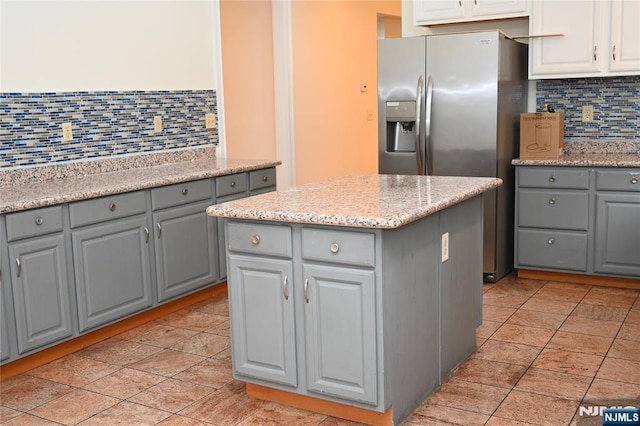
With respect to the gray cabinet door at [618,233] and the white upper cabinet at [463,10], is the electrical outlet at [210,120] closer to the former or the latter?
the white upper cabinet at [463,10]

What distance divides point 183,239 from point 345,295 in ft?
6.14

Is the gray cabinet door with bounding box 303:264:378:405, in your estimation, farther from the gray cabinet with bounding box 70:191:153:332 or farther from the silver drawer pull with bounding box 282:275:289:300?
the gray cabinet with bounding box 70:191:153:332

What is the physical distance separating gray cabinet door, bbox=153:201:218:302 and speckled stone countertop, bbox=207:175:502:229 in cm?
112

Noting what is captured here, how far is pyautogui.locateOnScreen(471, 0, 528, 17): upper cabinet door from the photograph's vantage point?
16.1 ft

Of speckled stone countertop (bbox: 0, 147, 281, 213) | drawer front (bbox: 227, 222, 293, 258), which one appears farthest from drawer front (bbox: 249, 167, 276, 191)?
drawer front (bbox: 227, 222, 293, 258)

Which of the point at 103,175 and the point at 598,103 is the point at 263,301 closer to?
the point at 103,175

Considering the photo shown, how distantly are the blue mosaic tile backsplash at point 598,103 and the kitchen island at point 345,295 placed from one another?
7.60ft

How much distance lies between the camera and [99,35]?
174 inches

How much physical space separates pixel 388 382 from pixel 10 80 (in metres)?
2.66

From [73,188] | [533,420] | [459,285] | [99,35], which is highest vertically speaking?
[99,35]

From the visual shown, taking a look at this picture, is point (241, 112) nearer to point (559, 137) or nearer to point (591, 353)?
point (559, 137)

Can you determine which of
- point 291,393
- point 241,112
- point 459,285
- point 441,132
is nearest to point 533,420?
point 459,285

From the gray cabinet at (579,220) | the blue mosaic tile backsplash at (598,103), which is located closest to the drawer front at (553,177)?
the gray cabinet at (579,220)

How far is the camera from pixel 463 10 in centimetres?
511
